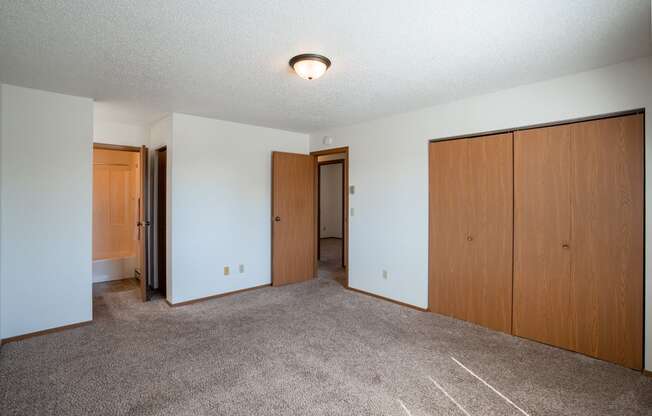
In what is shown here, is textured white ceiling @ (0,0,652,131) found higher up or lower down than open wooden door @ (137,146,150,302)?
higher up

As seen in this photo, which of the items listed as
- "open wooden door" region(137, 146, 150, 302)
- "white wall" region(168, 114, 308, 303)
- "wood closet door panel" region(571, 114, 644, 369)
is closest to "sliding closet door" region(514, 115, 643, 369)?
"wood closet door panel" region(571, 114, 644, 369)

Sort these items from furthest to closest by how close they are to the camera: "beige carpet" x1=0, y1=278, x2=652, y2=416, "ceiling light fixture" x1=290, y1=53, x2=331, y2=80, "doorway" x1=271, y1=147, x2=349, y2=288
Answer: "doorway" x1=271, y1=147, x2=349, y2=288
"ceiling light fixture" x1=290, y1=53, x2=331, y2=80
"beige carpet" x1=0, y1=278, x2=652, y2=416

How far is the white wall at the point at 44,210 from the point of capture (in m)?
2.99


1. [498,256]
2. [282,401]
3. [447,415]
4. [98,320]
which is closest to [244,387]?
[282,401]

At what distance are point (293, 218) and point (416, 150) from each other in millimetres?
2092

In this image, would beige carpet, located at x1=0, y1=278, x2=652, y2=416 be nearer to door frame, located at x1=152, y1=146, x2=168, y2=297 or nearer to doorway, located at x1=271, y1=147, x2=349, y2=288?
door frame, located at x1=152, y1=146, x2=168, y2=297

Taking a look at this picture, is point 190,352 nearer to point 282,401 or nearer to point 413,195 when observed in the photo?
point 282,401

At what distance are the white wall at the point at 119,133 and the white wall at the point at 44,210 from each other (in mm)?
1104

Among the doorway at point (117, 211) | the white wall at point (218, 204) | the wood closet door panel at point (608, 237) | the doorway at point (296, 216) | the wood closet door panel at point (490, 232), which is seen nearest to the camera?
the wood closet door panel at point (608, 237)

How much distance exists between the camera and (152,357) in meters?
2.71

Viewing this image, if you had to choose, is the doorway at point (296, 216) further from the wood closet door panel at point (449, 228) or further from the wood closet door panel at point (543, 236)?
the wood closet door panel at point (543, 236)

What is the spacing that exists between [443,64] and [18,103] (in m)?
3.66

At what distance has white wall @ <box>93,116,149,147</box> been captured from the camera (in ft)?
14.4

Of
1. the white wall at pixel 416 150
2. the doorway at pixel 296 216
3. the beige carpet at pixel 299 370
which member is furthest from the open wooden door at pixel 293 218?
the beige carpet at pixel 299 370
